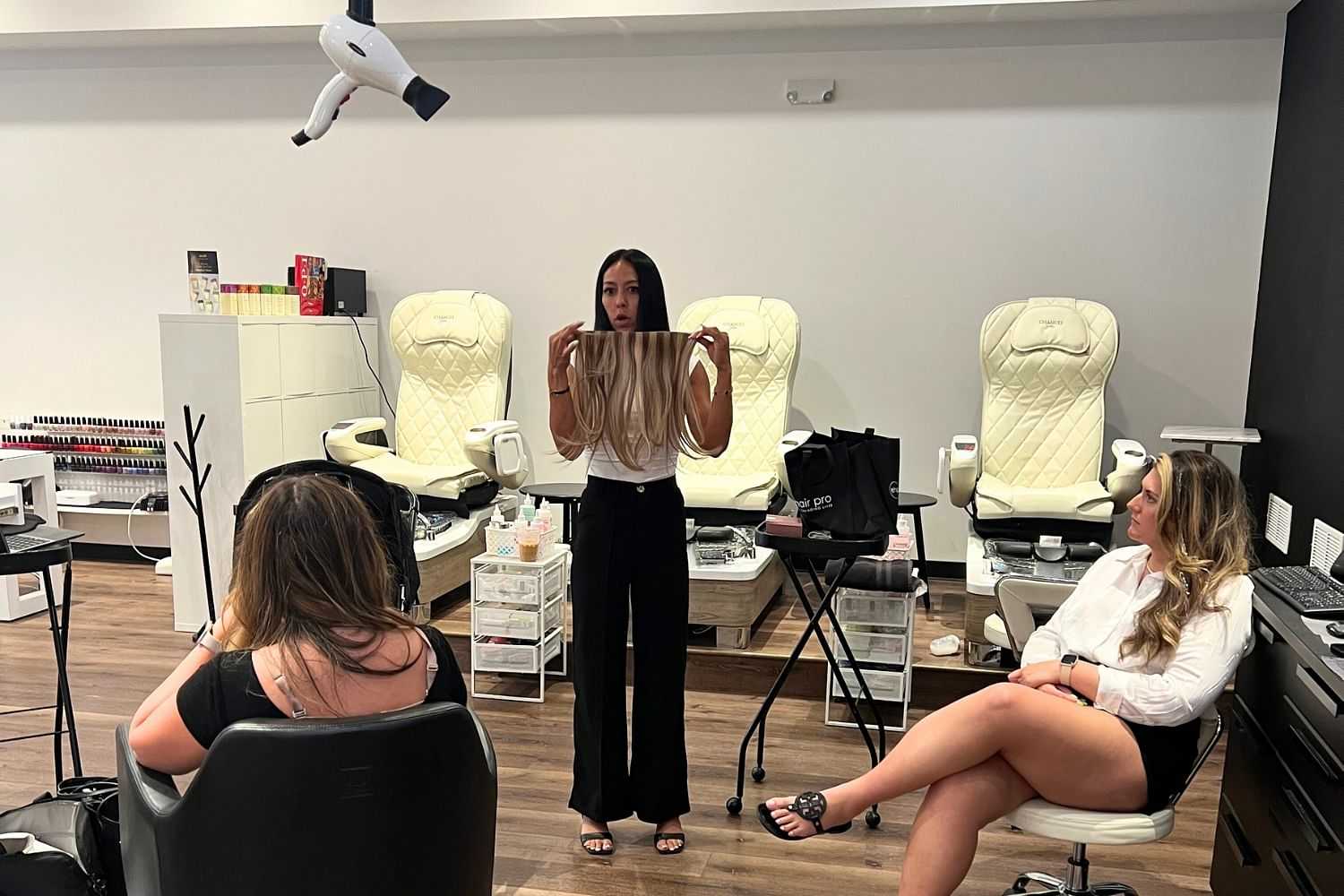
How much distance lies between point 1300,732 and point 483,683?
2.63 m

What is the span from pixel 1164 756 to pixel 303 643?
1.57 meters

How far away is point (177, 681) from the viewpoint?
5.45 feet

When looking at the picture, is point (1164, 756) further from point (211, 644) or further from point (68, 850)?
point (68, 850)

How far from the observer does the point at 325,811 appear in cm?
133

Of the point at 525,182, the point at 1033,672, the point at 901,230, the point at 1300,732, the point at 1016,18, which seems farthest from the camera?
the point at 525,182

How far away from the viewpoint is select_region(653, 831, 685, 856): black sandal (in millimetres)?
2662

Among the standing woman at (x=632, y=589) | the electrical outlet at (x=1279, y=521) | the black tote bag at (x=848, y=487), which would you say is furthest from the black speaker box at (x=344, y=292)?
the electrical outlet at (x=1279, y=521)

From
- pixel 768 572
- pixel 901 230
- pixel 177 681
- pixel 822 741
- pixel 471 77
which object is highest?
pixel 471 77

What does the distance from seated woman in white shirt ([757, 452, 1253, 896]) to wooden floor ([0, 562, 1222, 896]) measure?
0.53 m

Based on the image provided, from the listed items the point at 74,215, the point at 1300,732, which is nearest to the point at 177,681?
the point at 1300,732

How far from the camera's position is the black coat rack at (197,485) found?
4105 millimetres

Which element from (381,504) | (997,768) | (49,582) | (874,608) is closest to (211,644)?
(381,504)

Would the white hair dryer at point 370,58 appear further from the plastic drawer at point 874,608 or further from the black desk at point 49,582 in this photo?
the plastic drawer at point 874,608

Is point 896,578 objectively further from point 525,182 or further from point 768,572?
point 525,182
